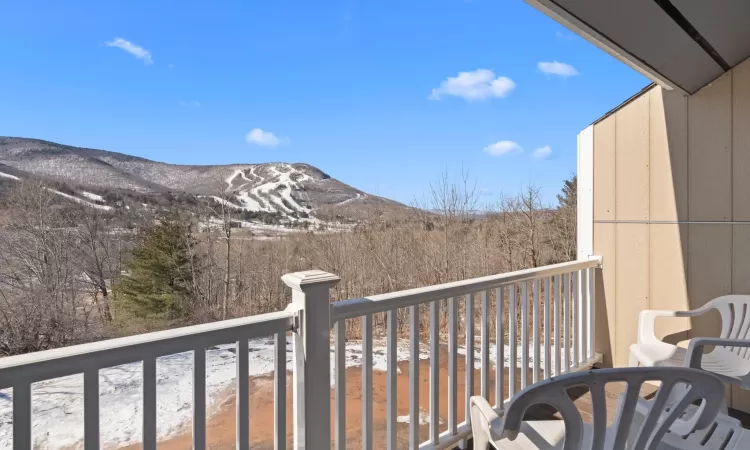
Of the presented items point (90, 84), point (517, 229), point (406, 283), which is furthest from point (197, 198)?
point (90, 84)

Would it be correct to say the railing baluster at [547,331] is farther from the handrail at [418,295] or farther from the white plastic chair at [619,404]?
the white plastic chair at [619,404]

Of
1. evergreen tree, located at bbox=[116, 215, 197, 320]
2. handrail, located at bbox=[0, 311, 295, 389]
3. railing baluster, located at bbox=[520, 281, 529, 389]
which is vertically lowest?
evergreen tree, located at bbox=[116, 215, 197, 320]

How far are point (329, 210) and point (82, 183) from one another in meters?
10.0

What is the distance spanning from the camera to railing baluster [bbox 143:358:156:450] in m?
1.11

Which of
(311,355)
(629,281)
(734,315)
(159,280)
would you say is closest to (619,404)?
(311,355)

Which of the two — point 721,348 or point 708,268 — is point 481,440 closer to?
point 721,348

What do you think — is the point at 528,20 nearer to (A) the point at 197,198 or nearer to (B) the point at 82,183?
(A) the point at 197,198

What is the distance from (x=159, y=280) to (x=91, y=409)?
1305 centimetres

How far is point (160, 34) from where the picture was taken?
21609mm

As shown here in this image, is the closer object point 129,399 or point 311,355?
point 311,355

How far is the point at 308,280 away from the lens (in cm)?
139

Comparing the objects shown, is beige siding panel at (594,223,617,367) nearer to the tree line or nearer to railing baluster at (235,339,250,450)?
railing baluster at (235,339,250,450)

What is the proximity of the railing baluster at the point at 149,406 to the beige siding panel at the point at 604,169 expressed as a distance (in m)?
2.96

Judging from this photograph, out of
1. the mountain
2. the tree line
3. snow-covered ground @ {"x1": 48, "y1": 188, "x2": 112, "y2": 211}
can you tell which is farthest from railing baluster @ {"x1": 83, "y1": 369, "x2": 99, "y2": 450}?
snow-covered ground @ {"x1": 48, "y1": 188, "x2": 112, "y2": 211}
